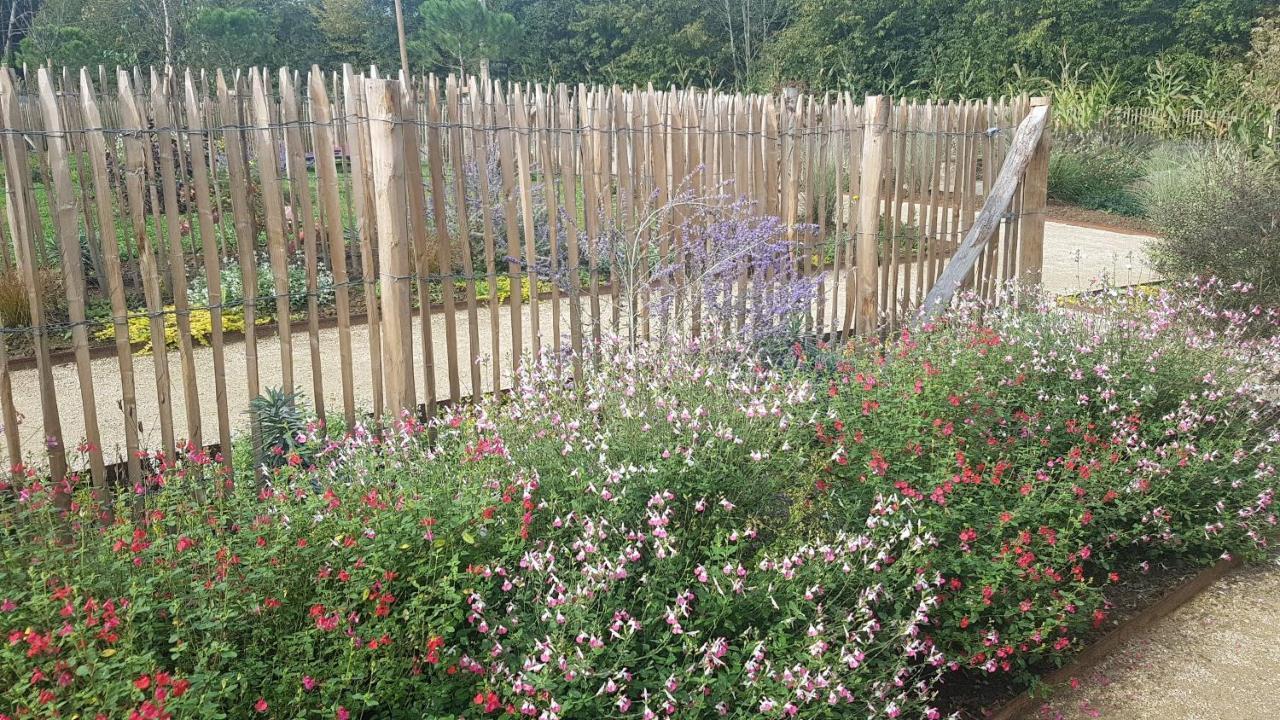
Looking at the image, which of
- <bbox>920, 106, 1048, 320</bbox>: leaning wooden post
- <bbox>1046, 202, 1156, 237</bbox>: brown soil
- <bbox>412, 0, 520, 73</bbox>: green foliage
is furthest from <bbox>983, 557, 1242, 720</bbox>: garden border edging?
<bbox>412, 0, 520, 73</bbox>: green foliage

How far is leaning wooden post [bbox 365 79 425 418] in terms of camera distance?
3783 millimetres

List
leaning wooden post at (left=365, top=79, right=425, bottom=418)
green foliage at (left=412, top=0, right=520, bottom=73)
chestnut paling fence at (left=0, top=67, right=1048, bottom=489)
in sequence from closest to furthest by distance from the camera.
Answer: chestnut paling fence at (left=0, top=67, right=1048, bottom=489) → leaning wooden post at (left=365, top=79, right=425, bottom=418) → green foliage at (left=412, top=0, right=520, bottom=73)

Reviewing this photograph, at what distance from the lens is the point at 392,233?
12.7 ft

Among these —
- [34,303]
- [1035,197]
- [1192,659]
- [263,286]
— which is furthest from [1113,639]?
[263,286]

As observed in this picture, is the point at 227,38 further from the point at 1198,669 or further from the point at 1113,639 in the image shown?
the point at 1198,669

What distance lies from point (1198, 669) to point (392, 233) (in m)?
3.29

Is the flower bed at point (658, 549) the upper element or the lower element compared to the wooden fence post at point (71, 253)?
lower

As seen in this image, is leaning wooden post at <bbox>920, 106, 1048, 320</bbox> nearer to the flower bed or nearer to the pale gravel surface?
the flower bed

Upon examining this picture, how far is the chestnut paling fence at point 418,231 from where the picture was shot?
3369mm

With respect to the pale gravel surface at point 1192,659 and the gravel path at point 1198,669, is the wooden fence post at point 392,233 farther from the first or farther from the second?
the gravel path at point 1198,669

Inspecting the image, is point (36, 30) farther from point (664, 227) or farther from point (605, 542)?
point (605, 542)

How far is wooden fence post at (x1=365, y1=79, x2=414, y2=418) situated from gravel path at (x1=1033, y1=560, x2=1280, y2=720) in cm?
261

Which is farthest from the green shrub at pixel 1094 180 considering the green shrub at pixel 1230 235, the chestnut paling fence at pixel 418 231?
the chestnut paling fence at pixel 418 231

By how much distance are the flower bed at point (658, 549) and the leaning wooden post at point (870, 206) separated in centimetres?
162
